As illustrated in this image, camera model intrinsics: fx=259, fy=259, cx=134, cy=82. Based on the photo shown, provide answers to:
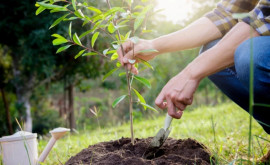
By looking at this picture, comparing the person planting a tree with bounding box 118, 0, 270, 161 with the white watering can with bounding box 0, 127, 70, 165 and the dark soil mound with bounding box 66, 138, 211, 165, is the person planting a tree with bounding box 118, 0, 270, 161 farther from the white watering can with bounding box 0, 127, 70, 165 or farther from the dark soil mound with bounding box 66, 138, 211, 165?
the white watering can with bounding box 0, 127, 70, 165

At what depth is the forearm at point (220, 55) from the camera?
1172mm

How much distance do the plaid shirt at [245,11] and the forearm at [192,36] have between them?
0.04 metres

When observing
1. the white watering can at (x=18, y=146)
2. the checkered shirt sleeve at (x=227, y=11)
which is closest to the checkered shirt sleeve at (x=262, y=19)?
the checkered shirt sleeve at (x=227, y=11)

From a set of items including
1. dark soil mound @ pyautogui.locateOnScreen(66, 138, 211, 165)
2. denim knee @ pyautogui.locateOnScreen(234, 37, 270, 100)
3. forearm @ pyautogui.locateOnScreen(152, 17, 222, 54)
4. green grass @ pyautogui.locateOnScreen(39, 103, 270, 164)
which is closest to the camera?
denim knee @ pyautogui.locateOnScreen(234, 37, 270, 100)

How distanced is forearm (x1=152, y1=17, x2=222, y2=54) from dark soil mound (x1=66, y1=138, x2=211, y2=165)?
1.91 ft

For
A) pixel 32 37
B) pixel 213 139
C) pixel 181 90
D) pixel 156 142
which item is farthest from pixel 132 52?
pixel 32 37

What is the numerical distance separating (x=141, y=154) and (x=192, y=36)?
774 mm

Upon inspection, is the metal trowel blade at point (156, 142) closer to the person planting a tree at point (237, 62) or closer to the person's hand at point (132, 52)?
the person planting a tree at point (237, 62)

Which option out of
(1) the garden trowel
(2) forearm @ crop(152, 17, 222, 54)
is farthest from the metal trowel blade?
(2) forearm @ crop(152, 17, 222, 54)

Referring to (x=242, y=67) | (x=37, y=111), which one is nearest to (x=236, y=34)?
(x=242, y=67)

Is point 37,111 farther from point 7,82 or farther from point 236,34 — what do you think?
point 236,34

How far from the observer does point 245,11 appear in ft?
4.92

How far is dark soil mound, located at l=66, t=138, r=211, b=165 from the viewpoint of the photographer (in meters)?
1.27

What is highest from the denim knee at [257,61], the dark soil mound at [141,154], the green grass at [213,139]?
the denim knee at [257,61]
